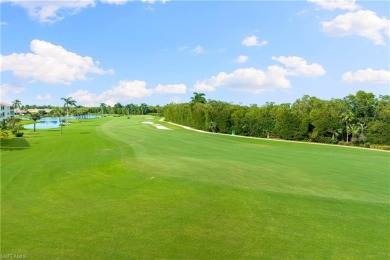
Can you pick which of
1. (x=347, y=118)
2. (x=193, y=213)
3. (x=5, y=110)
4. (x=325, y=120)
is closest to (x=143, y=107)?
(x=5, y=110)

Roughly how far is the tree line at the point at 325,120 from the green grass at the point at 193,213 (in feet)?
74.6

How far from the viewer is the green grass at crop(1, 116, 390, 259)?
7.60 metres

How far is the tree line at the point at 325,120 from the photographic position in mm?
39094

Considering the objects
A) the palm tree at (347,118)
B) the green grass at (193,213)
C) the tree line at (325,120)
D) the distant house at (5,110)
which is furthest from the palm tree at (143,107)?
the green grass at (193,213)

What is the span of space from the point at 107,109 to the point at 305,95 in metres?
150

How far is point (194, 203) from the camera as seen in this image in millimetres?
11109

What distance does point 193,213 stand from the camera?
10.0m

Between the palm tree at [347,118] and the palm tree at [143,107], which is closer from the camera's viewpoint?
the palm tree at [347,118]

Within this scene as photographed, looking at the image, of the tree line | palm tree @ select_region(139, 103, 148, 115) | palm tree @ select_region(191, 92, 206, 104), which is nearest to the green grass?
the tree line

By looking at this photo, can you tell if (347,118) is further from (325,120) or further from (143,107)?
(143,107)

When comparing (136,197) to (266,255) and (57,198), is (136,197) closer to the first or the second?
(57,198)

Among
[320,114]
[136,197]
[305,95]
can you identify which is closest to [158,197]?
[136,197]

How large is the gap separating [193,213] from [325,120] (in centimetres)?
3514

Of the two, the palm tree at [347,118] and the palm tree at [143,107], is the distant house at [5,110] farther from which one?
the palm tree at [347,118]
